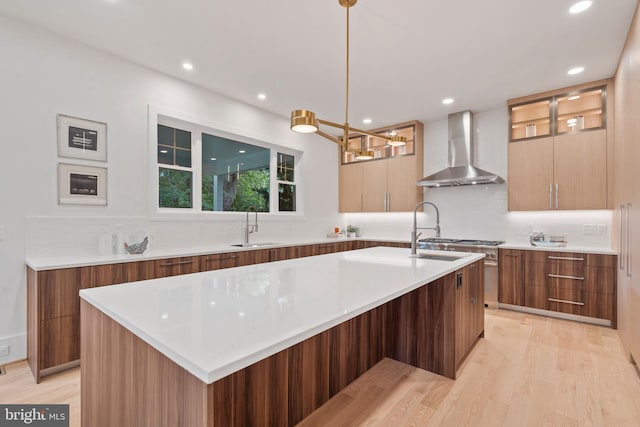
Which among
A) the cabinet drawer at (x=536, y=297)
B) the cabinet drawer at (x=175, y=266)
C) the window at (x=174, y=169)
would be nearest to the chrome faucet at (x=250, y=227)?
the window at (x=174, y=169)

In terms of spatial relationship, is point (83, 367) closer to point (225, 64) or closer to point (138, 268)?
point (138, 268)

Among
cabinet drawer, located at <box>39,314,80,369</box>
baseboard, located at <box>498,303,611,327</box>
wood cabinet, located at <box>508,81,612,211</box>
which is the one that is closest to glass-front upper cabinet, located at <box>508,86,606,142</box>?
wood cabinet, located at <box>508,81,612,211</box>

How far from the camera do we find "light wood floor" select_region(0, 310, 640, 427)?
1.78 metres

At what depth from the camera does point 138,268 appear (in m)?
2.56

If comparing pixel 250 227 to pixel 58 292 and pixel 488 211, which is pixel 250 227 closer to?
pixel 58 292

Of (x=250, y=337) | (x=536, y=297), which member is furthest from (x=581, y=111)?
(x=250, y=337)

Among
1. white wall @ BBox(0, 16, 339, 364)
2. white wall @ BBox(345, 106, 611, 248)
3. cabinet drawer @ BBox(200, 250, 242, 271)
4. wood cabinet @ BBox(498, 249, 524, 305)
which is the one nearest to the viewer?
white wall @ BBox(0, 16, 339, 364)

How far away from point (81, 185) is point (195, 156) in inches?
49.2

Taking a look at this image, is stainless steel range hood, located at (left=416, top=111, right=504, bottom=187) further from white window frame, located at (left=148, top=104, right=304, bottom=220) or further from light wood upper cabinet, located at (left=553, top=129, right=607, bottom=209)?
white window frame, located at (left=148, top=104, right=304, bottom=220)

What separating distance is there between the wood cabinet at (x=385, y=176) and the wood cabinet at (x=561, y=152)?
1.32 m

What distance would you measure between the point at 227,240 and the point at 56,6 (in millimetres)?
2578

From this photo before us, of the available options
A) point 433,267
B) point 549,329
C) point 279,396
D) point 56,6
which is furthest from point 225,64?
point 549,329

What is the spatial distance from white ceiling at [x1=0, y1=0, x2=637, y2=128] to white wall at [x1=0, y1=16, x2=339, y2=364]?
0.59 ft

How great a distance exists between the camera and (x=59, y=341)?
7.30ft
